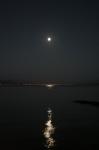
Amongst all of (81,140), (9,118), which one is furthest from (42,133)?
(9,118)

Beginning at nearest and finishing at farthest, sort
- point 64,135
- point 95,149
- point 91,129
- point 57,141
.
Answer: point 95,149 < point 57,141 < point 64,135 < point 91,129

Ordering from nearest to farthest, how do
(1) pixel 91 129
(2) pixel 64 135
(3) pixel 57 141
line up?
(3) pixel 57 141 < (2) pixel 64 135 < (1) pixel 91 129

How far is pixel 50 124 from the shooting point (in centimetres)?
6838

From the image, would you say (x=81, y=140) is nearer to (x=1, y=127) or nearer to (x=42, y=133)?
(x=42, y=133)

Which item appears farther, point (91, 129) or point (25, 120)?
point (25, 120)

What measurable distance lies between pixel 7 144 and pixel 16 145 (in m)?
1.98

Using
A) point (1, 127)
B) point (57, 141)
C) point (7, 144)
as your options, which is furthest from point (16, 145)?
point (1, 127)

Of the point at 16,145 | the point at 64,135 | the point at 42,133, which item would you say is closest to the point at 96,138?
the point at 64,135

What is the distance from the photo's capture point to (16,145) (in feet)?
150

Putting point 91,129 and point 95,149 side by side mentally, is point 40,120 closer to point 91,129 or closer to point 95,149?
point 91,129

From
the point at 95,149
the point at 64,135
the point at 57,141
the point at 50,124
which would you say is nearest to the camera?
the point at 95,149

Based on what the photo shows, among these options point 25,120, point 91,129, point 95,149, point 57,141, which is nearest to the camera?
point 95,149

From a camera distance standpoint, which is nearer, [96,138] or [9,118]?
[96,138]

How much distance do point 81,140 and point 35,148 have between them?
465 inches
